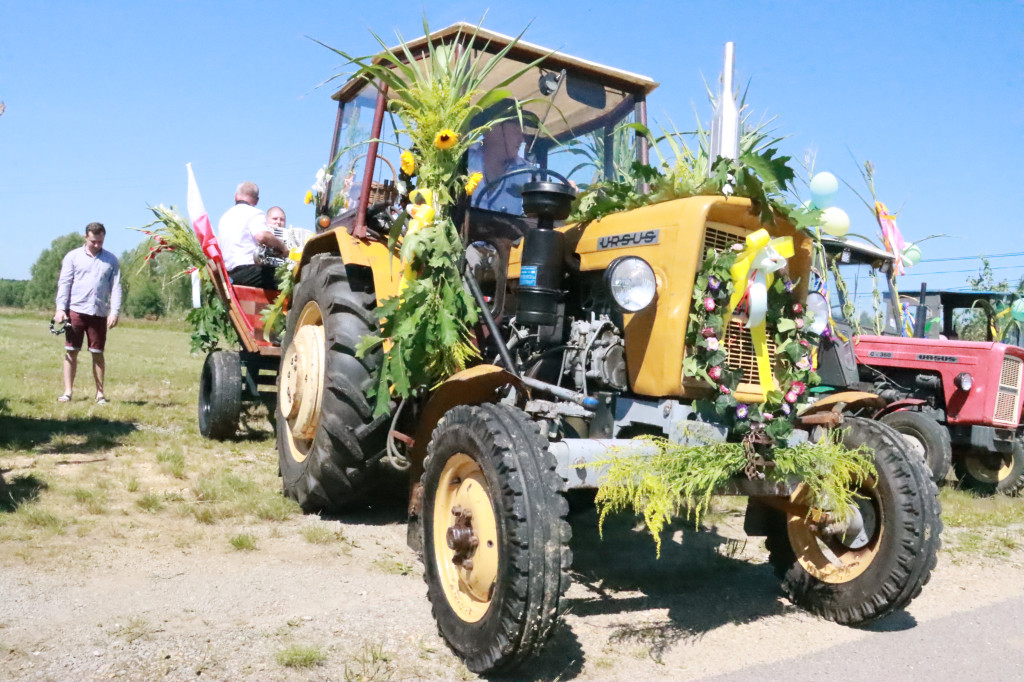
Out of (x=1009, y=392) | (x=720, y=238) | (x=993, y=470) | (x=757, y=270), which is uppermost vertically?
(x=720, y=238)

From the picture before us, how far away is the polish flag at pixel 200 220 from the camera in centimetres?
658

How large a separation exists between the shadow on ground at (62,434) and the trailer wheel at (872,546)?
15.5 ft

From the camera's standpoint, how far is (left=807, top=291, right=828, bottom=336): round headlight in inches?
138

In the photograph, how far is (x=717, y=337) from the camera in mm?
3152

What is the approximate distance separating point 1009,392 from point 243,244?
719 cm

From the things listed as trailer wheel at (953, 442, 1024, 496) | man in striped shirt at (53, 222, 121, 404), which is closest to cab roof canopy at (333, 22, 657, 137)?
man in striped shirt at (53, 222, 121, 404)

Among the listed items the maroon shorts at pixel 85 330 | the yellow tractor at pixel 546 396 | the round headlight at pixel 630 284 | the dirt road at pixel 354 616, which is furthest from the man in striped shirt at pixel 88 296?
the round headlight at pixel 630 284

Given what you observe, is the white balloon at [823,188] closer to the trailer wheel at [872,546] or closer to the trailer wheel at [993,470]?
the trailer wheel at [872,546]

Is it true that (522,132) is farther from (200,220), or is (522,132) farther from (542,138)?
(200,220)

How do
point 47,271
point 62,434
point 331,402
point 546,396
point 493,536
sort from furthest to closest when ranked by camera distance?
point 47,271
point 62,434
point 331,402
point 546,396
point 493,536

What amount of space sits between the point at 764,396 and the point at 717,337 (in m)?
0.33

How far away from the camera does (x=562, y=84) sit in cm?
452

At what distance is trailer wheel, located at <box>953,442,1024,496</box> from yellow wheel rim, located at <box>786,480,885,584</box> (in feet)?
16.9

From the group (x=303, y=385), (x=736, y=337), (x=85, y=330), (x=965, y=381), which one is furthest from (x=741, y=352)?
(x=85, y=330)
